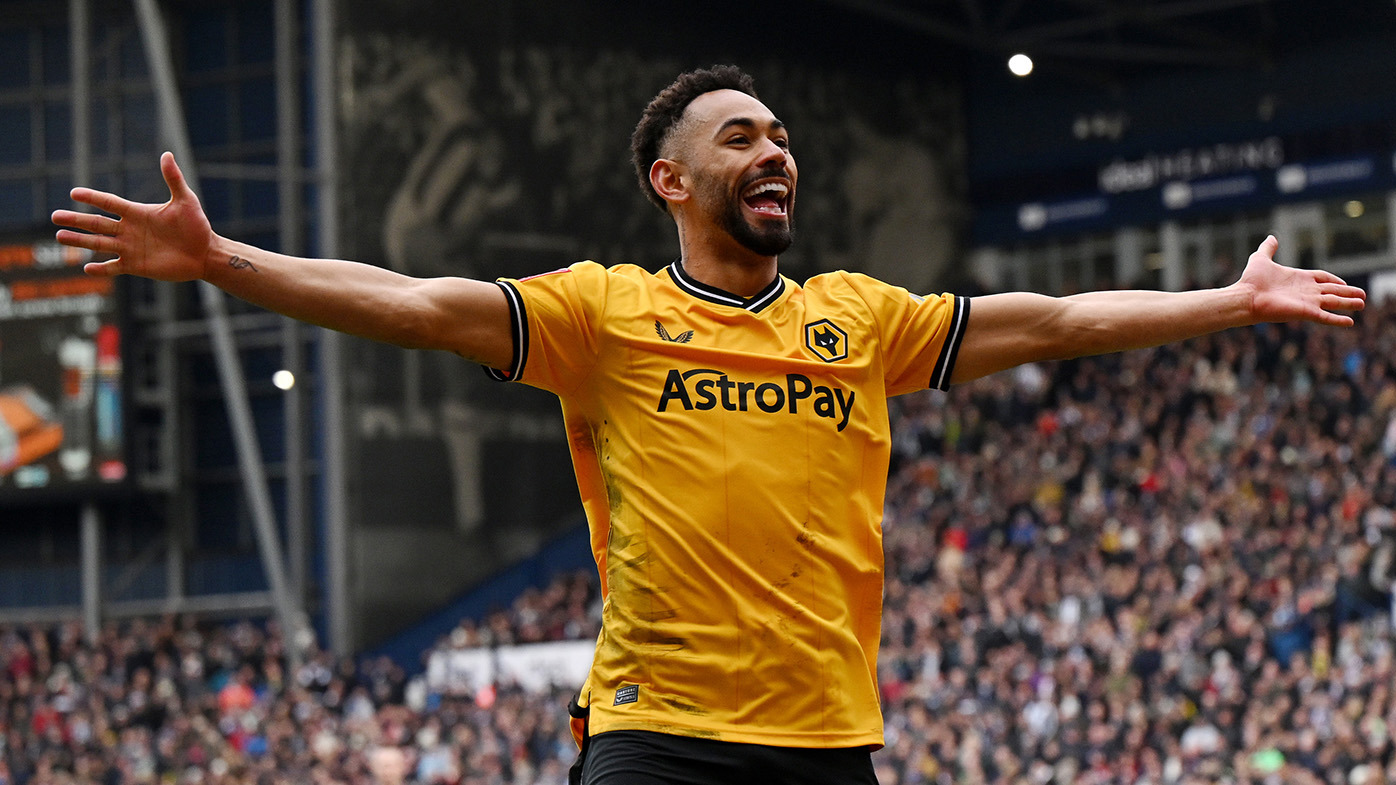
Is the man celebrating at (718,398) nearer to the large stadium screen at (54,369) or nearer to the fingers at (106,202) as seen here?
the fingers at (106,202)

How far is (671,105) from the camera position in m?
5.13

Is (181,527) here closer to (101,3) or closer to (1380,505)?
(101,3)

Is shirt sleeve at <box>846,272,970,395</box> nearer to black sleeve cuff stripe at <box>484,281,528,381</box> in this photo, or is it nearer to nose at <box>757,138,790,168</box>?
nose at <box>757,138,790,168</box>

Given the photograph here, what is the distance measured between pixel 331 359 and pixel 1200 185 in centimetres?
1411

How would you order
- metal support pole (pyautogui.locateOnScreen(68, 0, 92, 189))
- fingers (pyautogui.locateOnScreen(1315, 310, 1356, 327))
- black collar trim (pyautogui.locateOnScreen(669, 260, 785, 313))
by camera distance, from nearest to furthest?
black collar trim (pyautogui.locateOnScreen(669, 260, 785, 313))
fingers (pyautogui.locateOnScreen(1315, 310, 1356, 327))
metal support pole (pyautogui.locateOnScreen(68, 0, 92, 189))

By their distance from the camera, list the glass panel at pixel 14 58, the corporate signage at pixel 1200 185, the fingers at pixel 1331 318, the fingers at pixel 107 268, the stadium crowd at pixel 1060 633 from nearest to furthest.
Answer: the fingers at pixel 107 268 → the fingers at pixel 1331 318 → the stadium crowd at pixel 1060 633 → the corporate signage at pixel 1200 185 → the glass panel at pixel 14 58

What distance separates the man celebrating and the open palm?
1cm

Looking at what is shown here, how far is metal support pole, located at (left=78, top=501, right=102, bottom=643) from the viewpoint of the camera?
32.9m

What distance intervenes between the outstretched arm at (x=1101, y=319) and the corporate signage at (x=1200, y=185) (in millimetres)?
27105

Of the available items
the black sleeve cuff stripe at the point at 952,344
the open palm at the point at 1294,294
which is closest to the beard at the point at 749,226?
the black sleeve cuff stripe at the point at 952,344

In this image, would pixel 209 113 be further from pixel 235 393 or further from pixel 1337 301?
pixel 1337 301

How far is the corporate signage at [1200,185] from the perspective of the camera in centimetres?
3112

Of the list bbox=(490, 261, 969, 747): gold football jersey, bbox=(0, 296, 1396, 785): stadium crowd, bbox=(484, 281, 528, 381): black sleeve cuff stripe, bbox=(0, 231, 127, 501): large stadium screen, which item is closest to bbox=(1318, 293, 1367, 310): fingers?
bbox=(490, 261, 969, 747): gold football jersey

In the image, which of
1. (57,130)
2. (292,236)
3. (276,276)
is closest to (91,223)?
(276,276)
